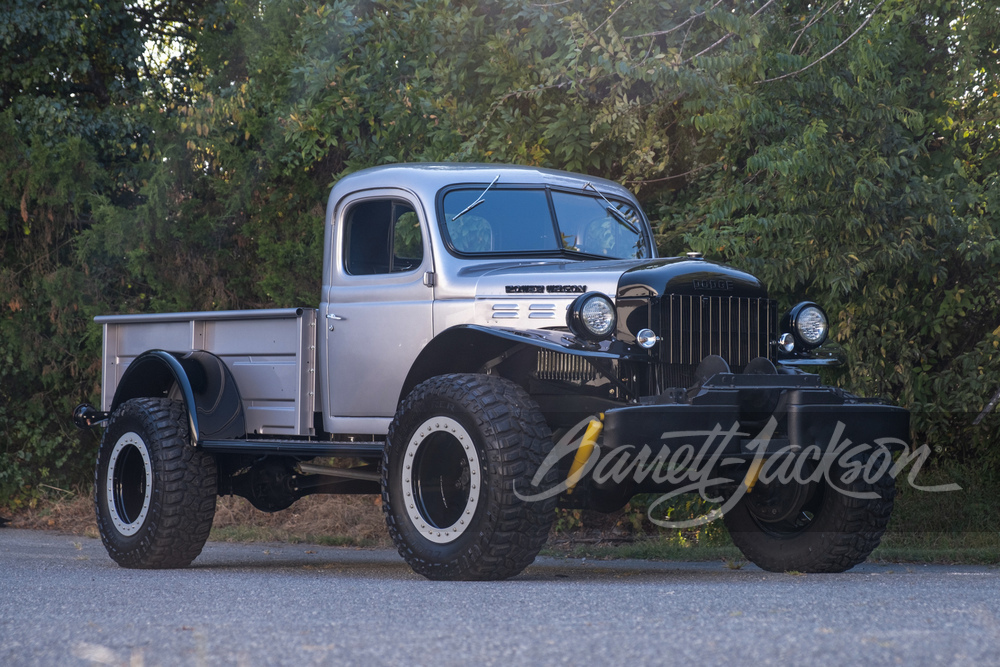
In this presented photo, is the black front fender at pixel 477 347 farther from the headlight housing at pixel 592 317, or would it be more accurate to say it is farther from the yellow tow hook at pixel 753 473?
the yellow tow hook at pixel 753 473

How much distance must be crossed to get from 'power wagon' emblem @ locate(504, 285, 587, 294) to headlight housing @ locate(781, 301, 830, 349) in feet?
4.86

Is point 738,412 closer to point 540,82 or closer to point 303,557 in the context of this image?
point 303,557

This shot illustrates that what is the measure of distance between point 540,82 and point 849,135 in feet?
8.83

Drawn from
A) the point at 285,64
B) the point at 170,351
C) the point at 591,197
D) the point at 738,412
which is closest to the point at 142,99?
the point at 285,64

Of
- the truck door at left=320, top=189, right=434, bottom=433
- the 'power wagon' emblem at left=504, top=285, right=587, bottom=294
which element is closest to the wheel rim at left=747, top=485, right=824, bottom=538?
the 'power wagon' emblem at left=504, top=285, right=587, bottom=294

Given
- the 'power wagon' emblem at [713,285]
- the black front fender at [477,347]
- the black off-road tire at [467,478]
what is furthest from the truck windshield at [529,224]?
Answer: the black off-road tire at [467,478]

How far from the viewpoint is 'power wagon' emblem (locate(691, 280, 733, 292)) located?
6603mm

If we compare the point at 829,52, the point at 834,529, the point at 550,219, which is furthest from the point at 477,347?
the point at 829,52

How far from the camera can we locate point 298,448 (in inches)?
287

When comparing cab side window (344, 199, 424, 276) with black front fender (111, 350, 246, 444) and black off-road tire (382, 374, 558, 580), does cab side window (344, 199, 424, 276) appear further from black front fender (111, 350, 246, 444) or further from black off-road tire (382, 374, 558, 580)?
black off-road tire (382, 374, 558, 580)

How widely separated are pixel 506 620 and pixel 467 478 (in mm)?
2020

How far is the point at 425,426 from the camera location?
6285 millimetres

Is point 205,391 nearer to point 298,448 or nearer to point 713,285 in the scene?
point 298,448

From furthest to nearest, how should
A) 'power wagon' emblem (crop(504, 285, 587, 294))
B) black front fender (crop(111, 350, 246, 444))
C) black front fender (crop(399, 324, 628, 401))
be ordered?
black front fender (crop(111, 350, 246, 444)) < 'power wagon' emblem (crop(504, 285, 587, 294)) < black front fender (crop(399, 324, 628, 401))
